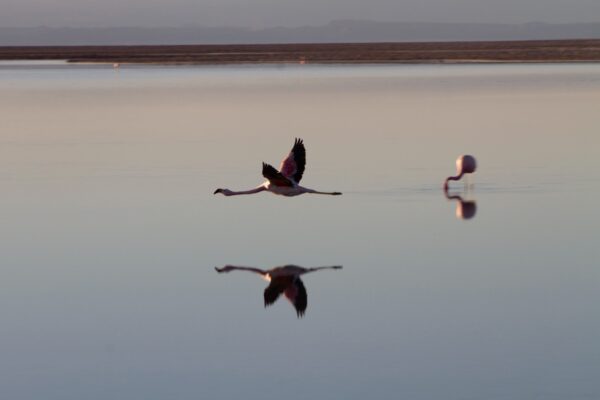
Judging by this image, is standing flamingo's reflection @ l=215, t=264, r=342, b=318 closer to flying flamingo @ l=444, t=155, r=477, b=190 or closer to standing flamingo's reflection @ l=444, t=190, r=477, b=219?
standing flamingo's reflection @ l=444, t=190, r=477, b=219

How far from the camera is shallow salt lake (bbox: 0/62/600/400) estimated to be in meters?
6.30

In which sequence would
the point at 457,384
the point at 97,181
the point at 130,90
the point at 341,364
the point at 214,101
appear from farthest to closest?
the point at 130,90
the point at 214,101
the point at 97,181
the point at 341,364
the point at 457,384

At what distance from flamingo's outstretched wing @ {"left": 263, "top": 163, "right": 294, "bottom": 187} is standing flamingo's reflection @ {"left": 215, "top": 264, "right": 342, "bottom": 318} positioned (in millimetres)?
1795

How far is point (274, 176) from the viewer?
433 inches

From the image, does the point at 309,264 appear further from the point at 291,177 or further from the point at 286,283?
the point at 291,177

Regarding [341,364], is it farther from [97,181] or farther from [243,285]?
[97,181]

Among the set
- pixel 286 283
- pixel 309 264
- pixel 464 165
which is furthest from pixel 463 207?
pixel 286 283

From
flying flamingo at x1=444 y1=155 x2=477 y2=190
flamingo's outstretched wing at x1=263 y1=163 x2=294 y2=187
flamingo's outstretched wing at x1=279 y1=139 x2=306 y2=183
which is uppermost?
flying flamingo at x1=444 y1=155 x2=477 y2=190

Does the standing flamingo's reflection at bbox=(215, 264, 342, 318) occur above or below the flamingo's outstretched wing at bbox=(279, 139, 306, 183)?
below

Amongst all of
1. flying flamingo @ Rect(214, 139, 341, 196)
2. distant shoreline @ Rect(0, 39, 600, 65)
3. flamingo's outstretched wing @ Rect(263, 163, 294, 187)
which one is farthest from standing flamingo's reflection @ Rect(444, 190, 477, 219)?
distant shoreline @ Rect(0, 39, 600, 65)

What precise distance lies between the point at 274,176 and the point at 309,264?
2.09 m

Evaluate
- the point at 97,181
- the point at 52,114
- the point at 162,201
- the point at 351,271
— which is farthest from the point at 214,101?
the point at 351,271

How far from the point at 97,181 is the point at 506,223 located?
4889 mm

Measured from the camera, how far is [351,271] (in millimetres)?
8773
